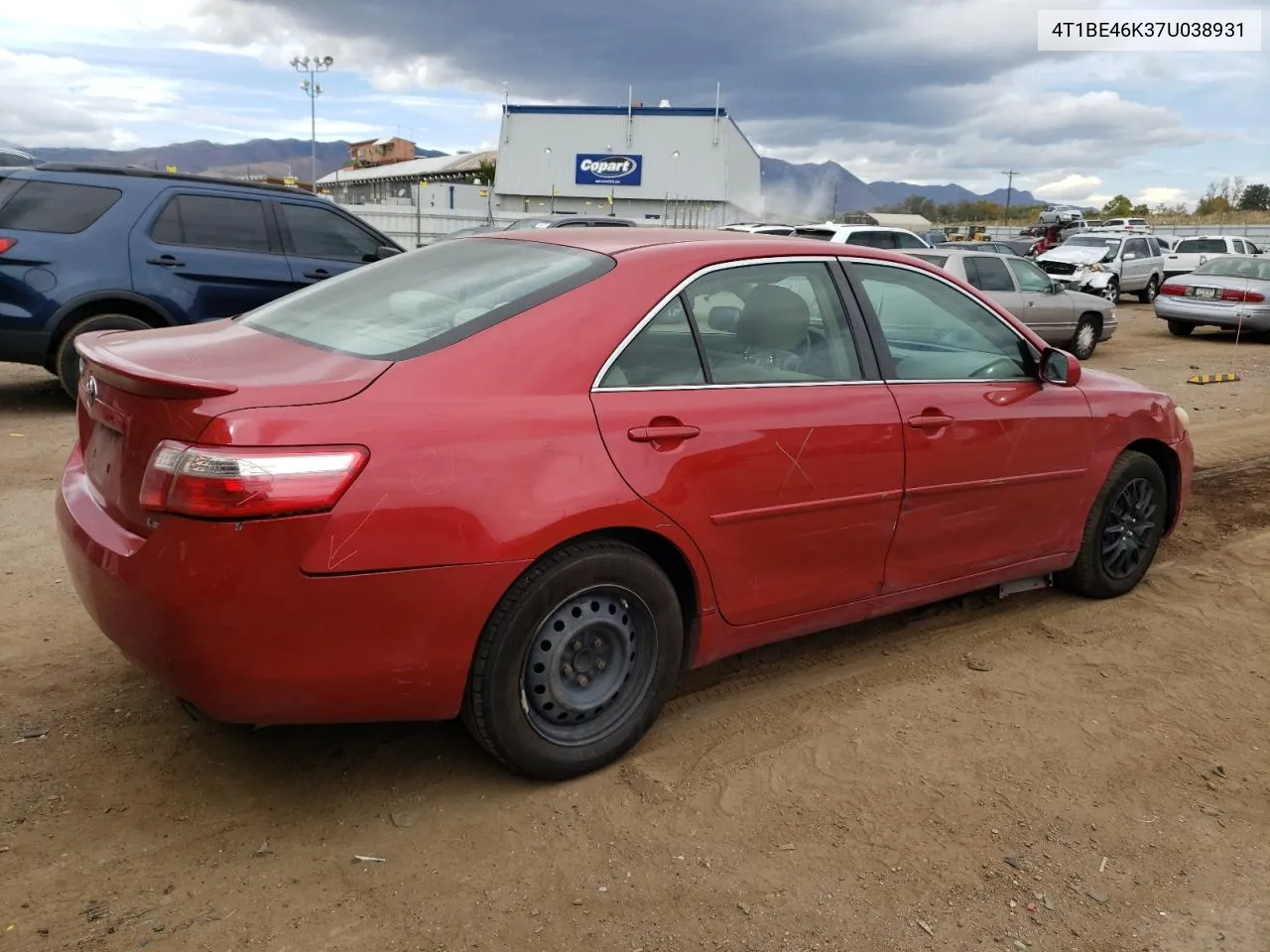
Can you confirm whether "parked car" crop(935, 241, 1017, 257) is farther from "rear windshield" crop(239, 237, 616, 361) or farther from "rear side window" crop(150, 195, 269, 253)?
Result: "rear windshield" crop(239, 237, 616, 361)

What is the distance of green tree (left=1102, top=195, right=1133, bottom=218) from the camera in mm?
98500

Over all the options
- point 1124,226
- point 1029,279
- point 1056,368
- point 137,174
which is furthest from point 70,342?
point 1124,226

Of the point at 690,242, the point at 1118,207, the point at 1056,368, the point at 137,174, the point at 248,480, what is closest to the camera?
the point at 248,480

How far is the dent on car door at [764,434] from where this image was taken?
9.95 ft

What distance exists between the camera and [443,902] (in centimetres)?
252

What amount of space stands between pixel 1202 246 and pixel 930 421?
29.0 m

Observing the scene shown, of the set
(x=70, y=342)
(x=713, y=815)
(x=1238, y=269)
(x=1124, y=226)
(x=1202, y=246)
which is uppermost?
(x=1124, y=226)

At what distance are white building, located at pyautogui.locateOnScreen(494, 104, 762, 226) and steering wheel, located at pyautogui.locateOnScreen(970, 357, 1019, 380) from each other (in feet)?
142

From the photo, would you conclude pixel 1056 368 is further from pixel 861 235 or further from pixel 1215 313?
pixel 1215 313

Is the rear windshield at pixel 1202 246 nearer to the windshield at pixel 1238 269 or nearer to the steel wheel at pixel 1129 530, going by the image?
the windshield at pixel 1238 269

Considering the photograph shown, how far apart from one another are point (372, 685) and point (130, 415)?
0.93 meters

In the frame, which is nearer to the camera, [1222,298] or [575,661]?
[575,661]

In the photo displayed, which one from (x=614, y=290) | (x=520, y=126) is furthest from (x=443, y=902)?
(x=520, y=126)

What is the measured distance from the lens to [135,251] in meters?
7.68
